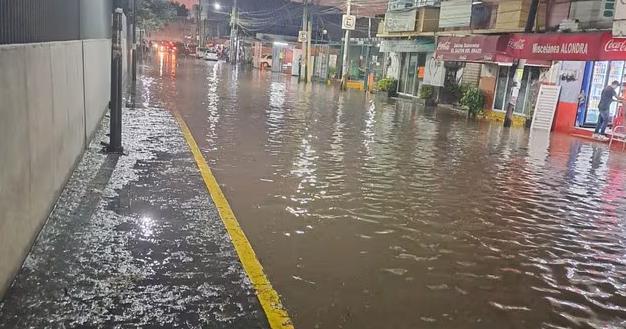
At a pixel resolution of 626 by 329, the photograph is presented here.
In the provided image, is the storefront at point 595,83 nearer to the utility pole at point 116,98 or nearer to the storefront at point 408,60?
the storefront at point 408,60

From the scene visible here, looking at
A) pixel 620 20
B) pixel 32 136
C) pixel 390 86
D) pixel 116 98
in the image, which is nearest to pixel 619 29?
pixel 620 20

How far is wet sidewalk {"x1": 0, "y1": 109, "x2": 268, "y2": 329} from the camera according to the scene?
393cm

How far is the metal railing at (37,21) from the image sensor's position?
4473 mm

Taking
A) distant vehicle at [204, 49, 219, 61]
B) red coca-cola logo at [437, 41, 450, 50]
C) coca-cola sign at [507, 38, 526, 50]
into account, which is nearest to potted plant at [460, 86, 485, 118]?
red coca-cola logo at [437, 41, 450, 50]

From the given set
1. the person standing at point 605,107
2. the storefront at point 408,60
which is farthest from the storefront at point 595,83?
the storefront at point 408,60

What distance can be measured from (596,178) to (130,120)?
9973 millimetres

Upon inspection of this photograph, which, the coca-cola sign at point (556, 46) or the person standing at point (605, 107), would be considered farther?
the person standing at point (605, 107)

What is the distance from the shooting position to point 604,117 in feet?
55.0

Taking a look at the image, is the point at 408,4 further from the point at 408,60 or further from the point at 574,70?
the point at 574,70

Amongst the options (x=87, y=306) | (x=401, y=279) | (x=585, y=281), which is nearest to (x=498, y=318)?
(x=401, y=279)

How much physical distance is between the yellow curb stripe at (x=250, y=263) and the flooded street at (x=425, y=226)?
9 cm

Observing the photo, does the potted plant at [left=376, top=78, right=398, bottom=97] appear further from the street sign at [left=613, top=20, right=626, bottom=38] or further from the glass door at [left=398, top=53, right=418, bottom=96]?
the street sign at [left=613, top=20, right=626, bottom=38]

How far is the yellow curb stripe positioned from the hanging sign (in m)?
13.8

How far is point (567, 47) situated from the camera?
54.1 ft
